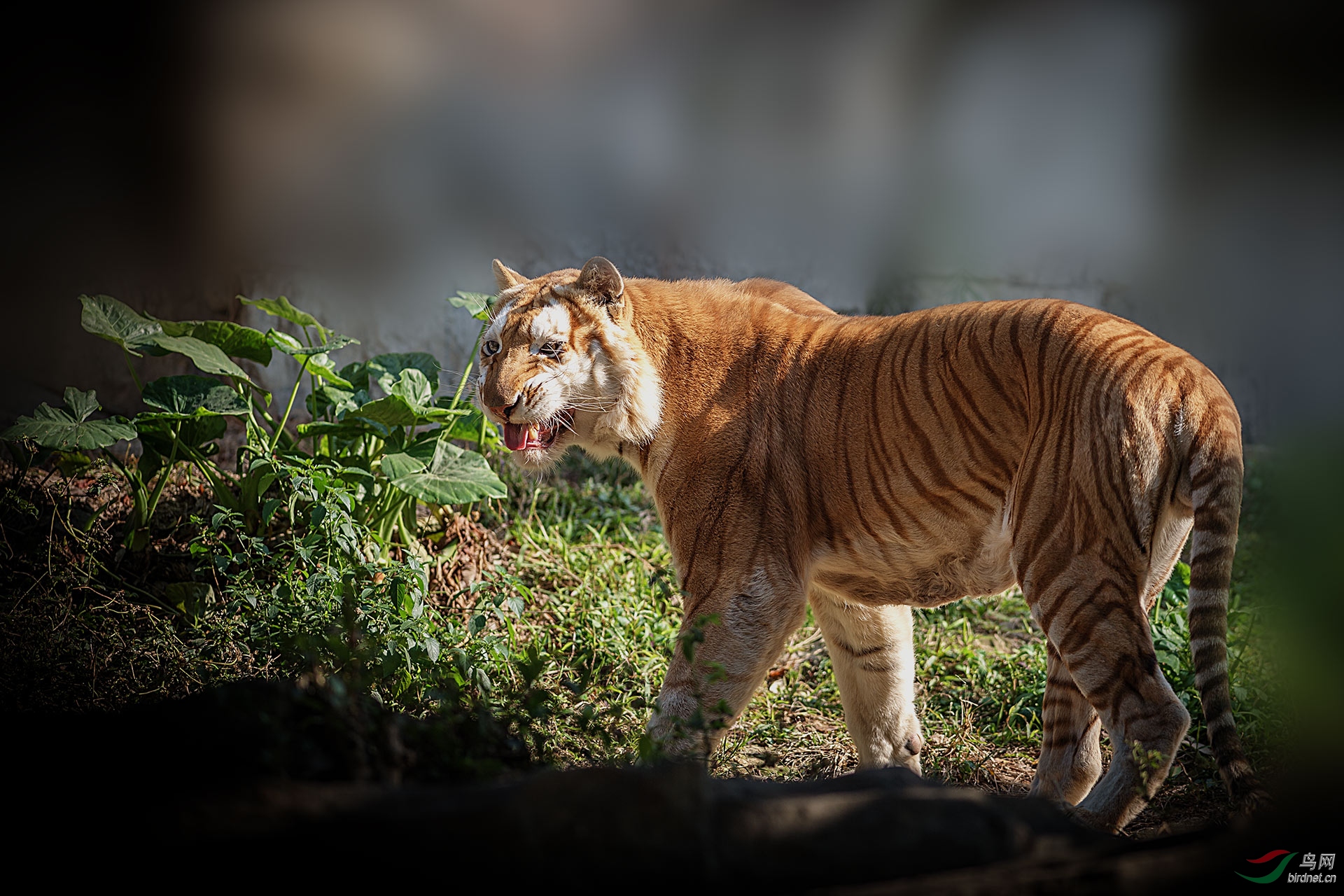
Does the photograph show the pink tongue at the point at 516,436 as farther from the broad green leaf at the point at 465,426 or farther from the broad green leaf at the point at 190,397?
the broad green leaf at the point at 190,397

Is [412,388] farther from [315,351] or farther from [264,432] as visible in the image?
[264,432]

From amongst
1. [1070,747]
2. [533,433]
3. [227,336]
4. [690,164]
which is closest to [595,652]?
[533,433]

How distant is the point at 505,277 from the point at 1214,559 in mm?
2758

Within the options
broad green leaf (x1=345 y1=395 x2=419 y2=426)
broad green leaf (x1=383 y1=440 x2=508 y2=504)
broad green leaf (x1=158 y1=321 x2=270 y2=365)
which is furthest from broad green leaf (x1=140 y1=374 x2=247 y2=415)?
broad green leaf (x1=383 y1=440 x2=508 y2=504)

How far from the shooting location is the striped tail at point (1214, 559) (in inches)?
95.1

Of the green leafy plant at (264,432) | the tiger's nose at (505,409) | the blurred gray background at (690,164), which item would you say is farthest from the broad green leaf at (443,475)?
the blurred gray background at (690,164)

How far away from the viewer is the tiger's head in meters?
Result: 3.42

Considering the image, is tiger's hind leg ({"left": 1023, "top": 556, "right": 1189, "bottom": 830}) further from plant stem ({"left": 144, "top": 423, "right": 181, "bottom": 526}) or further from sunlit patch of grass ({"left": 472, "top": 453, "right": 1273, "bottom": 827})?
plant stem ({"left": 144, "top": 423, "right": 181, "bottom": 526})

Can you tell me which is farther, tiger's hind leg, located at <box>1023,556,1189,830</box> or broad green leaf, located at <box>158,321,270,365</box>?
broad green leaf, located at <box>158,321,270,365</box>

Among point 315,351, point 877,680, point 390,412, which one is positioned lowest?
point 877,680

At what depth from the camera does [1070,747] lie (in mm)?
3084

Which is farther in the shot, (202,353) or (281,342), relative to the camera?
(281,342)

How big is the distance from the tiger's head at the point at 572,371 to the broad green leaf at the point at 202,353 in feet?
4.41

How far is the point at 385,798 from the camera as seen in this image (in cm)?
151
